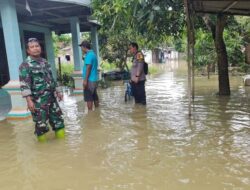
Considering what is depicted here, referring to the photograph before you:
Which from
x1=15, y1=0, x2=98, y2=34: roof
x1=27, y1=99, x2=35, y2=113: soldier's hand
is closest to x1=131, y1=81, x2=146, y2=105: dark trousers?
x1=15, y1=0, x2=98, y2=34: roof

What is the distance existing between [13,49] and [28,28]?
488cm

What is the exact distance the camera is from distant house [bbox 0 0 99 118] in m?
7.11

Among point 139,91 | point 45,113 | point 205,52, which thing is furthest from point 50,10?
point 205,52

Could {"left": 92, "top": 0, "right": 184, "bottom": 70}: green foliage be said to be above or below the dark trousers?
above

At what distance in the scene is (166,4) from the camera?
680cm

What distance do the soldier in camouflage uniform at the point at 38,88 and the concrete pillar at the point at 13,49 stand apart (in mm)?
2336

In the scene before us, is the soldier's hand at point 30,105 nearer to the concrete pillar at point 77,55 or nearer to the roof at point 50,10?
the roof at point 50,10

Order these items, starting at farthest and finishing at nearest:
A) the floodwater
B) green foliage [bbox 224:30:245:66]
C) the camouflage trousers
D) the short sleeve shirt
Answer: green foliage [bbox 224:30:245:66], the short sleeve shirt, the camouflage trousers, the floodwater

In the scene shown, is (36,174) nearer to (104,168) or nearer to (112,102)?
(104,168)

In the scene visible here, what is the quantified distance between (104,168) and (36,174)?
851 mm

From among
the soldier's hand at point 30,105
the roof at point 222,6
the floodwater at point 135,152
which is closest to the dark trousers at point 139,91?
the floodwater at point 135,152

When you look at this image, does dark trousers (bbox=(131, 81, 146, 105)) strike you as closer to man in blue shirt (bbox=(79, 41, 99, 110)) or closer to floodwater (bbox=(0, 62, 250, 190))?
floodwater (bbox=(0, 62, 250, 190))

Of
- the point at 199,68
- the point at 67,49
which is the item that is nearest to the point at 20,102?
the point at 199,68

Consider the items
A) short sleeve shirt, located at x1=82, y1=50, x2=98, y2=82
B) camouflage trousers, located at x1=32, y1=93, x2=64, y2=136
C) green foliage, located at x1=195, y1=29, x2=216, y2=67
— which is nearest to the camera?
camouflage trousers, located at x1=32, y1=93, x2=64, y2=136
